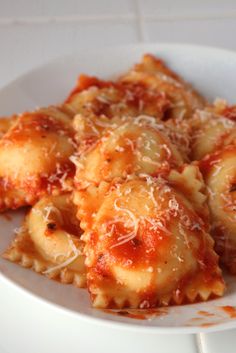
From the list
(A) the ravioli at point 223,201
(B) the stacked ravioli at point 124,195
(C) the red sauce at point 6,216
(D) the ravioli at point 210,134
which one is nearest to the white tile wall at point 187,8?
(B) the stacked ravioli at point 124,195

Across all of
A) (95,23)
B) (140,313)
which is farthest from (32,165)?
(95,23)

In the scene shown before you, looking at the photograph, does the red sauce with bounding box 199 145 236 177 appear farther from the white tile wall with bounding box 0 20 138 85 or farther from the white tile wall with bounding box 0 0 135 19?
the white tile wall with bounding box 0 0 135 19

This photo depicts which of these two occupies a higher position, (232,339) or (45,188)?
(45,188)

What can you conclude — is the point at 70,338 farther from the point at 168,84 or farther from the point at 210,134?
the point at 168,84

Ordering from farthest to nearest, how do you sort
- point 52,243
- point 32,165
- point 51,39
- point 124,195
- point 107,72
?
1. point 51,39
2. point 107,72
3. point 32,165
4. point 52,243
5. point 124,195

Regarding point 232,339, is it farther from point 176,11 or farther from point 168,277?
point 176,11

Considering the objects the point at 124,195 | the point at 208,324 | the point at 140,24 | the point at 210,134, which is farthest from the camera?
the point at 140,24

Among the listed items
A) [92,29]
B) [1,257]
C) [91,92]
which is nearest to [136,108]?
[91,92]
